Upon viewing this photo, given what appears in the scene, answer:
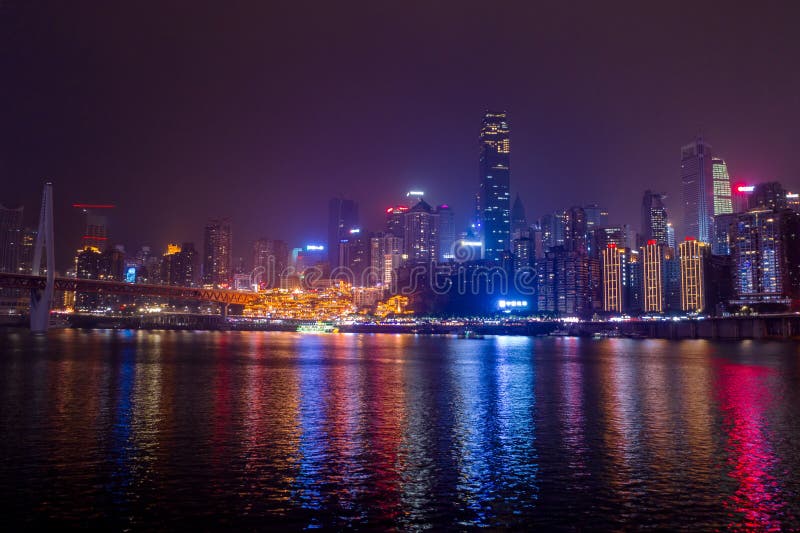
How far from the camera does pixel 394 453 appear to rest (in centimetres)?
2522

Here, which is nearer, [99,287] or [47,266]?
[47,266]

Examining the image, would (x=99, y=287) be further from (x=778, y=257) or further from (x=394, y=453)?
(x=778, y=257)

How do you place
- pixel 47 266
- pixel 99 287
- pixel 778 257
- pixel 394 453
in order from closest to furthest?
pixel 394 453 < pixel 47 266 < pixel 99 287 < pixel 778 257

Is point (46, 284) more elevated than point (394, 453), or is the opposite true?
point (46, 284)

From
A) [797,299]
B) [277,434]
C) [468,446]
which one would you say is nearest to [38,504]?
[277,434]

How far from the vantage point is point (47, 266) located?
12281cm

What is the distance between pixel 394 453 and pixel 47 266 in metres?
119

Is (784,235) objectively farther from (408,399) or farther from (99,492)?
(99,492)

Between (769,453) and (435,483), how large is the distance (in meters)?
14.7

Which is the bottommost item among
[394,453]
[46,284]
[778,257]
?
[394,453]

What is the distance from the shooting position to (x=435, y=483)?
69.0 ft

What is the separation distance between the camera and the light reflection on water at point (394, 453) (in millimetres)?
18109

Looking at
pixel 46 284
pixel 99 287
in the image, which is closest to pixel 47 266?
pixel 46 284

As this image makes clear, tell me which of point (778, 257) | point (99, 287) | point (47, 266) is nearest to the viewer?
point (47, 266)
